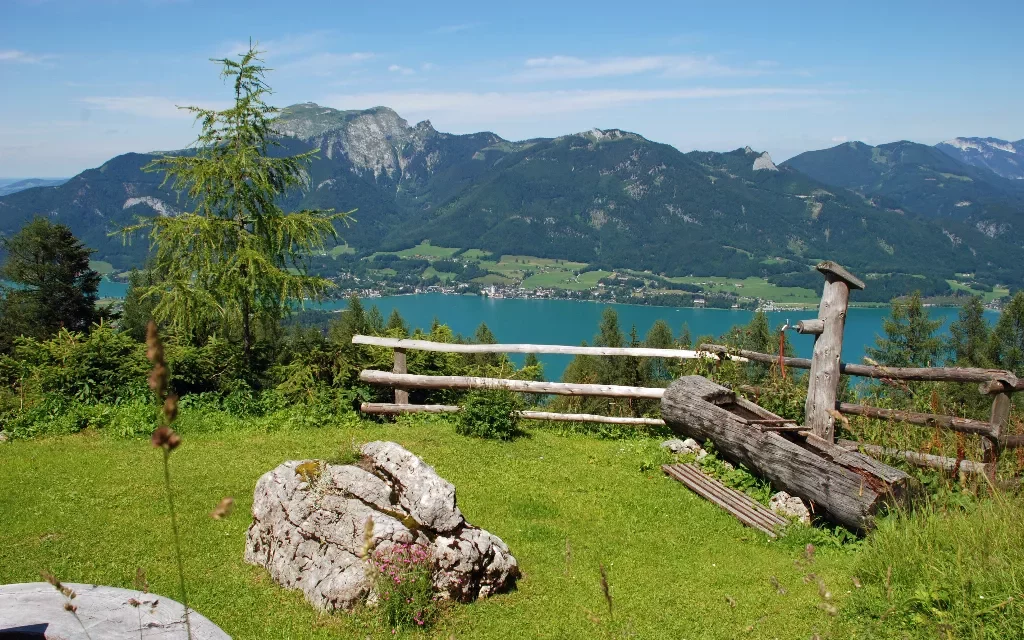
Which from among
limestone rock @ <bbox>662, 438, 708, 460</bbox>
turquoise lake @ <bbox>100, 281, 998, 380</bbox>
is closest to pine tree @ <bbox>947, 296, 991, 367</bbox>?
A: turquoise lake @ <bbox>100, 281, 998, 380</bbox>

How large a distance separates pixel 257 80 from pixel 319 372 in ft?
15.8

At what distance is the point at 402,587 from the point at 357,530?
24.4 inches

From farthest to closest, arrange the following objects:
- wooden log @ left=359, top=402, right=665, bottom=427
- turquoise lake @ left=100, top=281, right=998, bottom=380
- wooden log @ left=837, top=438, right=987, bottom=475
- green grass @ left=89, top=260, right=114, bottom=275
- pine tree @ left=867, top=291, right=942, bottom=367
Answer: green grass @ left=89, top=260, right=114, bottom=275 → turquoise lake @ left=100, top=281, right=998, bottom=380 → pine tree @ left=867, top=291, right=942, bottom=367 → wooden log @ left=359, top=402, right=665, bottom=427 → wooden log @ left=837, top=438, right=987, bottom=475

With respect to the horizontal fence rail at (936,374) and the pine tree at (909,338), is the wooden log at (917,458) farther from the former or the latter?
the pine tree at (909,338)

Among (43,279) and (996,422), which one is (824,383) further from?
(43,279)

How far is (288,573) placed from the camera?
18.0ft

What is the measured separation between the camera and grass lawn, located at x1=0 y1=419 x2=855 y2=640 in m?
5.19

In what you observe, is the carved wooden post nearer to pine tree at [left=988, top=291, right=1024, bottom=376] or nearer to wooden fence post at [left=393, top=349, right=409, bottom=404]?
wooden fence post at [left=393, top=349, right=409, bottom=404]

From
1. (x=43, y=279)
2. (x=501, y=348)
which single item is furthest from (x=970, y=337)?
(x=43, y=279)

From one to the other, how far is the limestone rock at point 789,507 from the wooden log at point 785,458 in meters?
0.09

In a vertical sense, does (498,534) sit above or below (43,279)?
below

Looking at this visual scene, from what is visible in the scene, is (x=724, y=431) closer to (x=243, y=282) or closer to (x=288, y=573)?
(x=288, y=573)

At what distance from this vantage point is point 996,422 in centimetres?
711

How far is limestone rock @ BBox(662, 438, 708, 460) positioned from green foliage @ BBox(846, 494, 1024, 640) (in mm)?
3937
